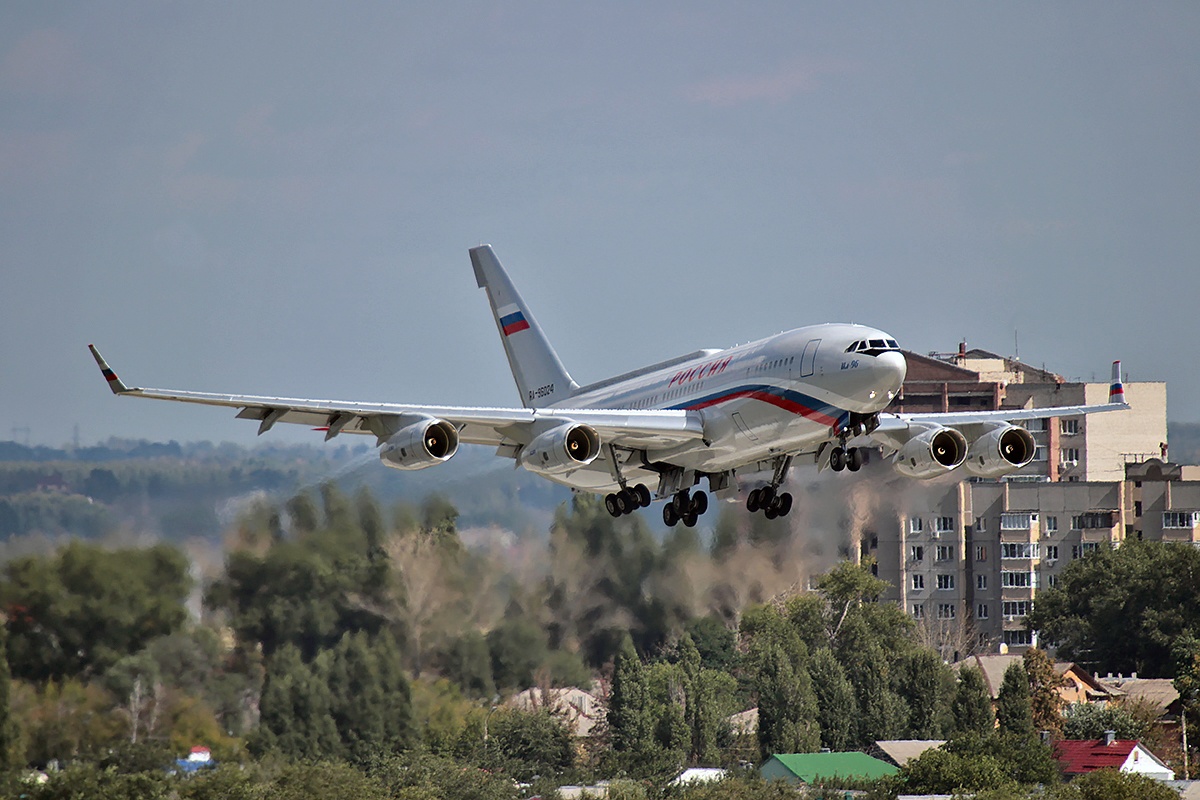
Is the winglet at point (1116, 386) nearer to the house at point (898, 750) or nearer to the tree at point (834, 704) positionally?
the house at point (898, 750)

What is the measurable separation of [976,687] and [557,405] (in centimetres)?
4975

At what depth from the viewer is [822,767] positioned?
8756 centimetres

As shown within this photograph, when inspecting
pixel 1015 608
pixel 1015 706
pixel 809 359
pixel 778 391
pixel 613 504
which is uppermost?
pixel 1015 608

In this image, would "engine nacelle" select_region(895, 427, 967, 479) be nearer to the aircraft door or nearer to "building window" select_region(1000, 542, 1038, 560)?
the aircraft door

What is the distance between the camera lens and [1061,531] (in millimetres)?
139500

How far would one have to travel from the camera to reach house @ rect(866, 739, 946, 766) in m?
90.9

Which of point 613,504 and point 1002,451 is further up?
point 1002,451

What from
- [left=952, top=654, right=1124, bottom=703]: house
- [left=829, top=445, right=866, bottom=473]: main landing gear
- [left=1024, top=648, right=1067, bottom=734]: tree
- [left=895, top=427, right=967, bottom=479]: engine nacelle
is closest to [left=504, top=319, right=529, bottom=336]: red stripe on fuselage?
[left=895, top=427, right=967, bottom=479]: engine nacelle

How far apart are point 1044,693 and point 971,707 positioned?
6276 millimetres

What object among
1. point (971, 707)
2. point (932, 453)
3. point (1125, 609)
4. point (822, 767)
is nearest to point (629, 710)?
point (822, 767)

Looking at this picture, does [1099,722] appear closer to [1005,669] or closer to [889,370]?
[1005,669]

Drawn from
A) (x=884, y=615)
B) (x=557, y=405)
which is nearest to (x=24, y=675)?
(x=557, y=405)

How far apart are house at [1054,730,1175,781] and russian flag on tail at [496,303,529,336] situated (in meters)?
41.2

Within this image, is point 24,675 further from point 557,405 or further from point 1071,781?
point 1071,781
